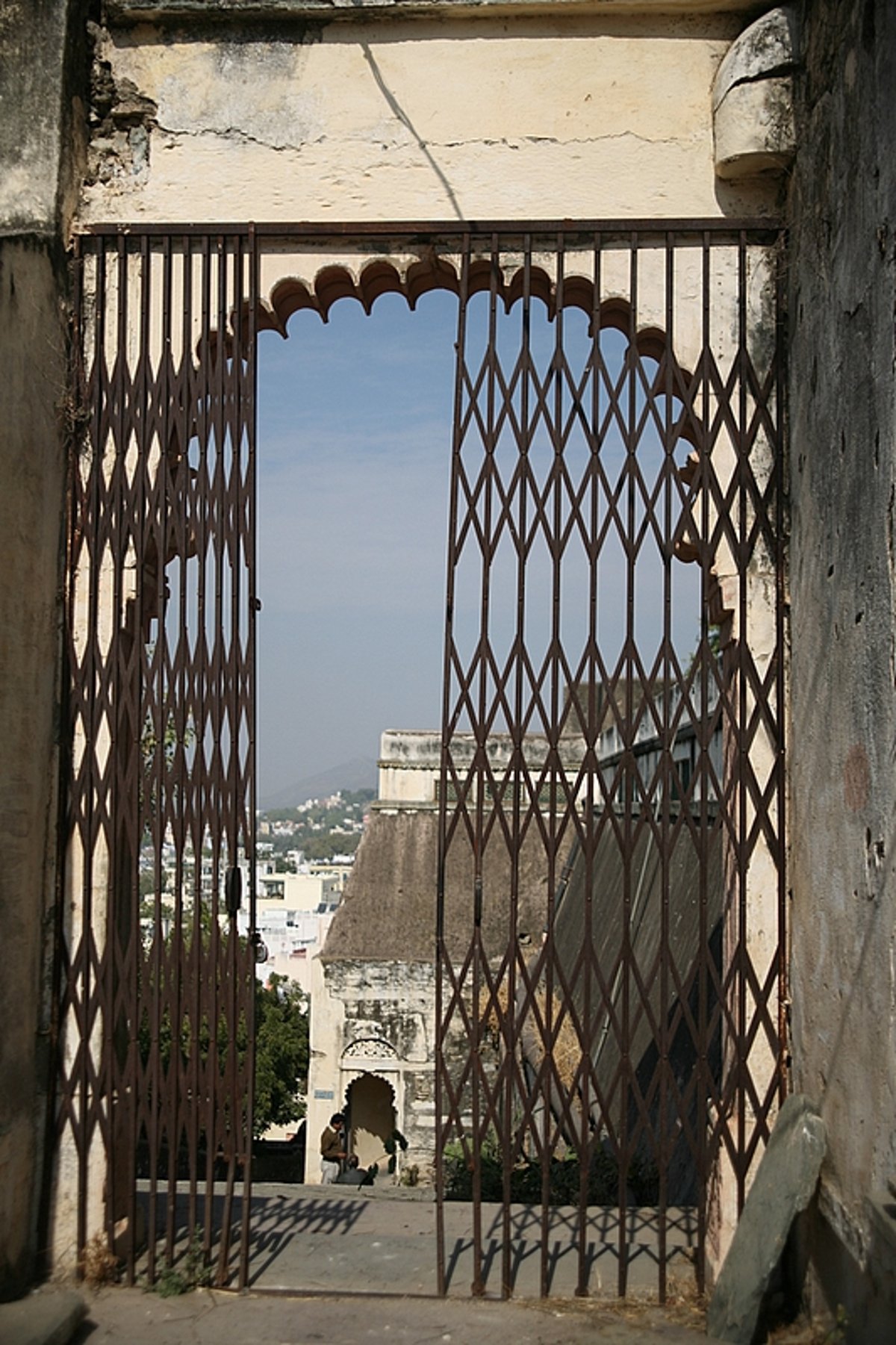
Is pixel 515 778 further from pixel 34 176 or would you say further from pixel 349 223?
pixel 34 176

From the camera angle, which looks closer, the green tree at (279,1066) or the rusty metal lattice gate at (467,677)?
the rusty metal lattice gate at (467,677)

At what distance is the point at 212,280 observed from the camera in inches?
182

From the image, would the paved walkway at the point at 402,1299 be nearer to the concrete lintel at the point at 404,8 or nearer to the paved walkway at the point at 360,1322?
the paved walkway at the point at 360,1322

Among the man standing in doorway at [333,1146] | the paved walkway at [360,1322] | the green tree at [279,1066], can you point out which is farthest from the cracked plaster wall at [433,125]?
the green tree at [279,1066]

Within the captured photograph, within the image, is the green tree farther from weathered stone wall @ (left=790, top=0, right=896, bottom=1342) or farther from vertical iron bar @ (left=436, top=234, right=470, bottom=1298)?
weathered stone wall @ (left=790, top=0, right=896, bottom=1342)

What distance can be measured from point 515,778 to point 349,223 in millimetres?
2128

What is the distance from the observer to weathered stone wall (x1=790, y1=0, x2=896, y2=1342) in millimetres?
3295

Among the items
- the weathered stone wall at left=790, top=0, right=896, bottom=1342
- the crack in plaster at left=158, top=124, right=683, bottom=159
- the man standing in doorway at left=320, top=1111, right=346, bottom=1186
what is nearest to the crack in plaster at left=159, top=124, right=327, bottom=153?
the crack in plaster at left=158, top=124, right=683, bottom=159

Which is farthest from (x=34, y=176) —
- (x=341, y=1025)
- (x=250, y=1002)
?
(x=341, y=1025)

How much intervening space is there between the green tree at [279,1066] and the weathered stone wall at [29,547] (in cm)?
1696

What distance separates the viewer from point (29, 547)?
4.34 m

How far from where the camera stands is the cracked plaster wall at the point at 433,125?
457 cm

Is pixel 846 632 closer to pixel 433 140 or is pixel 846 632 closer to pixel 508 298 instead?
pixel 508 298

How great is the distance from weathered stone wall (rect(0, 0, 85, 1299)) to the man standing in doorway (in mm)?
10556
